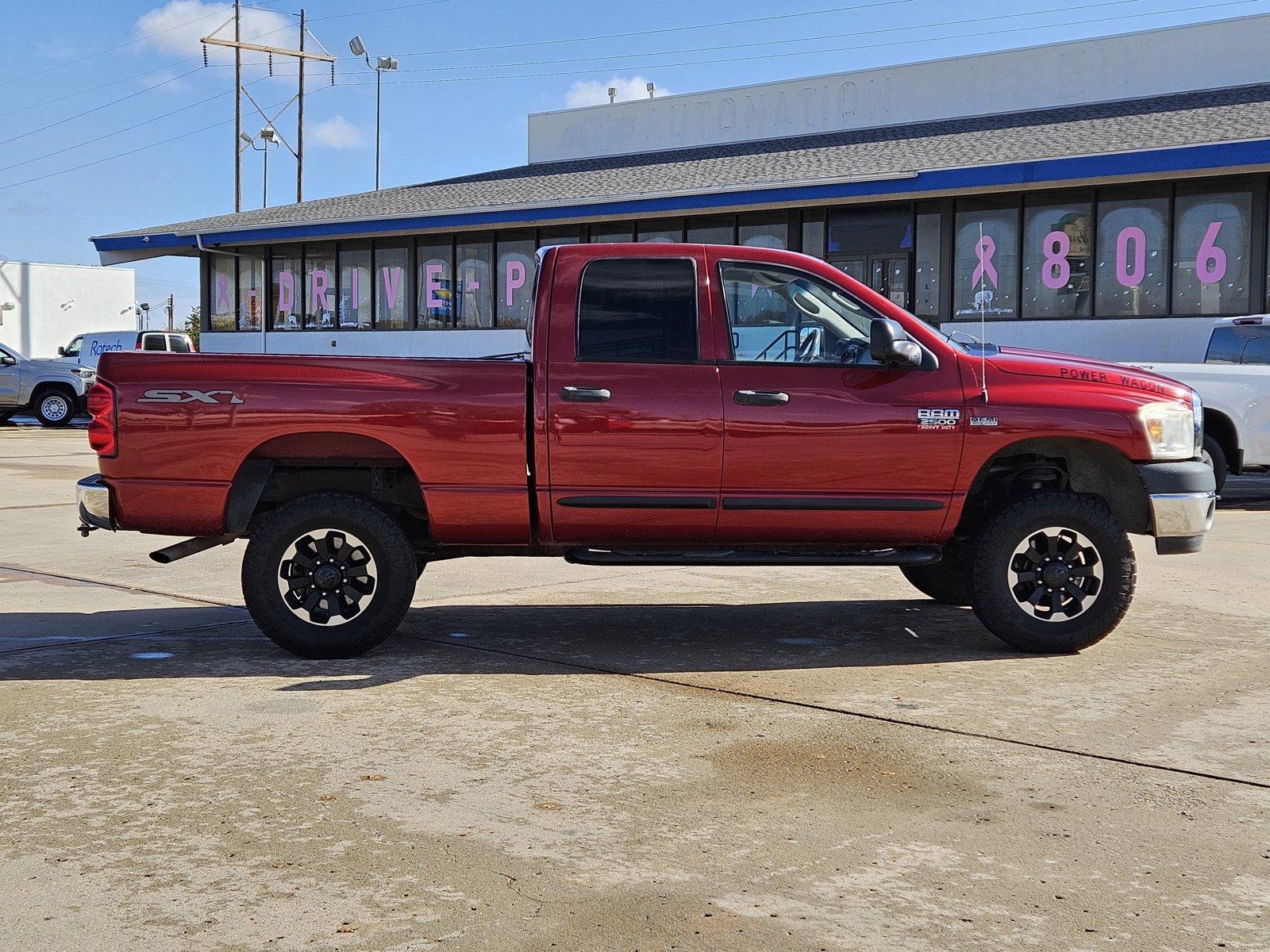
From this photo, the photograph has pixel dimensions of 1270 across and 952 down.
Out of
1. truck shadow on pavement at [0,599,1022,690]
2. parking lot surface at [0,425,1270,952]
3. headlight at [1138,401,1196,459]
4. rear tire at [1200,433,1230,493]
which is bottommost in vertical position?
parking lot surface at [0,425,1270,952]

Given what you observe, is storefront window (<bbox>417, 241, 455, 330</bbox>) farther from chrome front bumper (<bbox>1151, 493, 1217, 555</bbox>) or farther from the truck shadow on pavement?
chrome front bumper (<bbox>1151, 493, 1217, 555</bbox>)

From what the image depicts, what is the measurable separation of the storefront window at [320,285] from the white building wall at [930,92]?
642 cm

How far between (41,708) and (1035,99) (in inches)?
1041

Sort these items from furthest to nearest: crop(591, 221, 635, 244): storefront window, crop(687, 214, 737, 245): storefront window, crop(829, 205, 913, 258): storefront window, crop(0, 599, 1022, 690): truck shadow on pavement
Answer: crop(591, 221, 635, 244): storefront window → crop(687, 214, 737, 245): storefront window → crop(829, 205, 913, 258): storefront window → crop(0, 599, 1022, 690): truck shadow on pavement

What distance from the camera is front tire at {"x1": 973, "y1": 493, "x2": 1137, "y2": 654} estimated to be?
692 centimetres

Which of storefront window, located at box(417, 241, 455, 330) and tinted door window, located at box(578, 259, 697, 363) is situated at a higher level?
storefront window, located at box(417, 241, 455, 330)

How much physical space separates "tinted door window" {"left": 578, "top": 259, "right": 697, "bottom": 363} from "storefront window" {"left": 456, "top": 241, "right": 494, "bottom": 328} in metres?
24.1

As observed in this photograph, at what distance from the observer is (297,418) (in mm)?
6695

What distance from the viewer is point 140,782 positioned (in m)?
4.70

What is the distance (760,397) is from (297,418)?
2.27 meters

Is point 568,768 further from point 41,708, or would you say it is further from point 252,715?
point 41,708

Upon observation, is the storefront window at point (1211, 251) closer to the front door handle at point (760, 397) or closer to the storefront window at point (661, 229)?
the storefront window at point (661, 229)

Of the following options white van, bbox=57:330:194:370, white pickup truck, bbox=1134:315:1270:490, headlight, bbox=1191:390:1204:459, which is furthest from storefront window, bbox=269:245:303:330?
headlight, bbox=1191:390:1204:459

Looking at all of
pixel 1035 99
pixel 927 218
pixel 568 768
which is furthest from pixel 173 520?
pixel 1035 99
